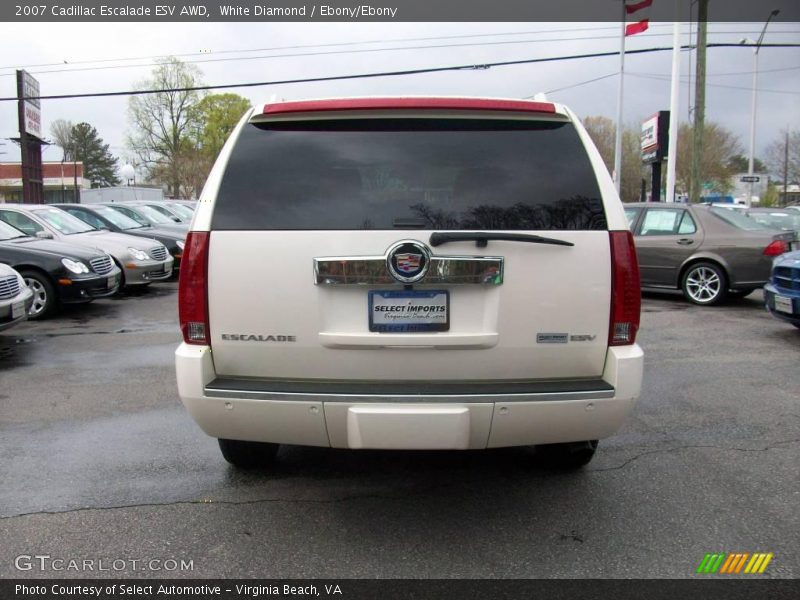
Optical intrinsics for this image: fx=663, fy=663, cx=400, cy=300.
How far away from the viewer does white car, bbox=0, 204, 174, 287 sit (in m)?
11.0

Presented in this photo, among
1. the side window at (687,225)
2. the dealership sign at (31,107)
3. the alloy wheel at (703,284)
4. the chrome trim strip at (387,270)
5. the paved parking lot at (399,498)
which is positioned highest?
the dealership sign at (31,107)

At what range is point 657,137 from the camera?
21.7 meters

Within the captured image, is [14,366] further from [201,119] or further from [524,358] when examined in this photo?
[201,119]

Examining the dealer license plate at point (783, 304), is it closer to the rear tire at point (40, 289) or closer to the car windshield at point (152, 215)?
the rear tire at point (40, 289)

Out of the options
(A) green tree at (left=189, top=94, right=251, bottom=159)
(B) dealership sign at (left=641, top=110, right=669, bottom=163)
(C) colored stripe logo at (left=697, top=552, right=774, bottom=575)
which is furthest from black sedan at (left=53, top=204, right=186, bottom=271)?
(A) green tree at (left=189, top=94, right=251, bottom=159)

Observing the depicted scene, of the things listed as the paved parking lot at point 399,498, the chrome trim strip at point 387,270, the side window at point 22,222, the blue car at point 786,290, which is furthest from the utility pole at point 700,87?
the chrome trim strip at point 387,270

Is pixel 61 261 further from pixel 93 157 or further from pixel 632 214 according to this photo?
pixel 93 157

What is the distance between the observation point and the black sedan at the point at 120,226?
13.9 m

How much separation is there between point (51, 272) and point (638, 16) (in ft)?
65.0

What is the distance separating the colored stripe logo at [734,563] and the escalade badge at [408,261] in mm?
1795

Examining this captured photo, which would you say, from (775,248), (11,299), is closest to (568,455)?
(11,299)

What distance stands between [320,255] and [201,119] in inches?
2461

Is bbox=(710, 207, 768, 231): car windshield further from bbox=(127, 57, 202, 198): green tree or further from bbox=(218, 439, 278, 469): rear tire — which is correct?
bbox=(127, 57, 202, 198): green tree

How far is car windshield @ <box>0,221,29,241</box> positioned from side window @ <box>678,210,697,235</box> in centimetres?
1019
